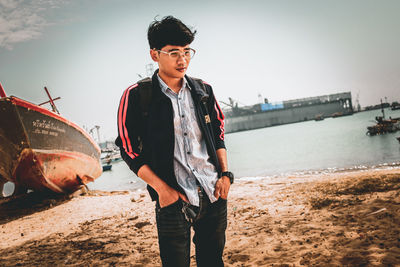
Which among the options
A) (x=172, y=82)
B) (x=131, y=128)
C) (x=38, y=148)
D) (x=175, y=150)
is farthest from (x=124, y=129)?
(x=38, y=148)

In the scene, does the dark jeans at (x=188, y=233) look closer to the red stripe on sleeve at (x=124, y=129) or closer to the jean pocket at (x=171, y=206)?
the jean pocket at (x=171, y=206)

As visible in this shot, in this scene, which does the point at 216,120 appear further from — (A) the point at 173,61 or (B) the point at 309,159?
(B) the point at 309,159

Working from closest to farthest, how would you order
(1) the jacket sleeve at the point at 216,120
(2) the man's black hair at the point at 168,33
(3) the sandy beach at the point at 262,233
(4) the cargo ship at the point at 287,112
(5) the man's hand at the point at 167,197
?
1. (5) the man's hand at the point at 167,197
2. (2) the man's black hair at the point at 168,33
3. (1) the jacket sleeve at the point at 216,120
4. (3) the sandy beach at the point at 262,233
5. (4) the cargo ship at the point at 287,112

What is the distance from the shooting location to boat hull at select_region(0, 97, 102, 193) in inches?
272

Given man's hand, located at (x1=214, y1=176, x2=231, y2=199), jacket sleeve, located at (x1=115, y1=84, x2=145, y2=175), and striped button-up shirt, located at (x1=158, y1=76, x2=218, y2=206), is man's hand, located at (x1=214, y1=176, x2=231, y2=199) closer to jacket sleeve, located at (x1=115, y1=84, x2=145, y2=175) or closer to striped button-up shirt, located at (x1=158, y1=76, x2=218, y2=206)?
striped button-up shirt, located at (x1=158, y1=76, x2=218, y2=206)

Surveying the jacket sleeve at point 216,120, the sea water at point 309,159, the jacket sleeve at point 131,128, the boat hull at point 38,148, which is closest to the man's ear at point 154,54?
the jacket sleeve at point 131,128

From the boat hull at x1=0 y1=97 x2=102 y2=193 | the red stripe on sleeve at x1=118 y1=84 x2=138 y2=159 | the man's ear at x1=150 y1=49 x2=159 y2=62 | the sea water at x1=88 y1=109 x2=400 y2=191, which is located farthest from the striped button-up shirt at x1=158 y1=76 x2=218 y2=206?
the sea water at x1=88 y1=109 x2=400 y2=191

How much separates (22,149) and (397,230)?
862 centimetres

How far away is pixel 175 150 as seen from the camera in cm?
149

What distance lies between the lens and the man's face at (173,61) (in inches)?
59.1

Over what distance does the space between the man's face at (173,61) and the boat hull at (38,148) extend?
23.2 ft

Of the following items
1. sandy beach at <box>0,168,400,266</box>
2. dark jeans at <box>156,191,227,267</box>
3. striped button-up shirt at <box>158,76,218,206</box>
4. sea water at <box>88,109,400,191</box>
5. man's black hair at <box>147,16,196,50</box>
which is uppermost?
man's black hair at <box>147,16,196,50</box>

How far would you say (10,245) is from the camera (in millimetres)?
4621

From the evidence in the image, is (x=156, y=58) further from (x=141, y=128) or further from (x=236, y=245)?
(x=236, y=245)
